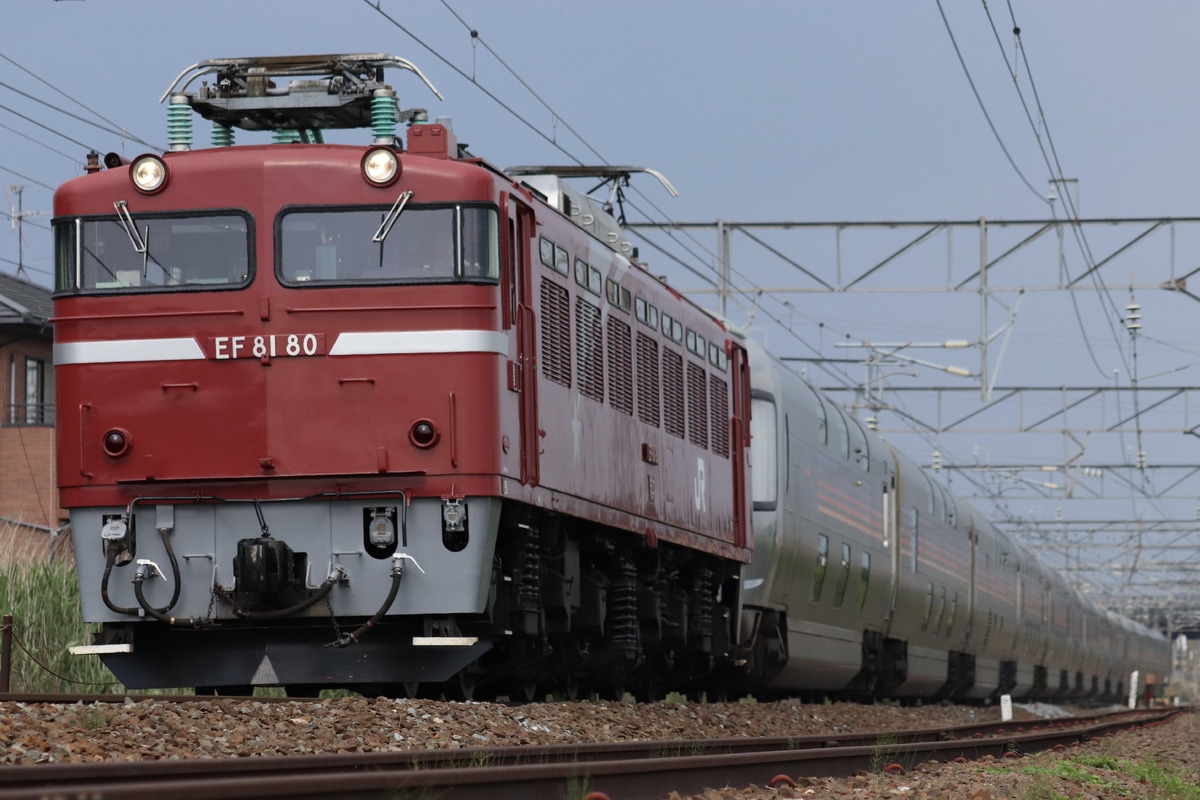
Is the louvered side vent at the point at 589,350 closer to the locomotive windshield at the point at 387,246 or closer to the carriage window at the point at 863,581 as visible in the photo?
the locomotive windshield at the point at 387,246

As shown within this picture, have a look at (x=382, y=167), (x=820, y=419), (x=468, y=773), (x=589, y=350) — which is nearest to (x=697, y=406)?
(x=589, y=350)

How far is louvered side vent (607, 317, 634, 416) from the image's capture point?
542 inches

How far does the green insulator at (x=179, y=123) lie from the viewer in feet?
39.3

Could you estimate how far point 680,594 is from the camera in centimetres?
1622

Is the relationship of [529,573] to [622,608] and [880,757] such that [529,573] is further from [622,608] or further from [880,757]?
[880,757]

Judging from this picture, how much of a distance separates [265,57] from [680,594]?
257 inches

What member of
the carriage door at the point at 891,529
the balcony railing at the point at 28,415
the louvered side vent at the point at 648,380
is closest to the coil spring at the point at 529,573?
the louvered side vent at the point at 648,380

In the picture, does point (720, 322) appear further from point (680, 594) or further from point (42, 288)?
point (42, 288)

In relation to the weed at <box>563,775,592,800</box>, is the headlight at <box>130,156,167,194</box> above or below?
above

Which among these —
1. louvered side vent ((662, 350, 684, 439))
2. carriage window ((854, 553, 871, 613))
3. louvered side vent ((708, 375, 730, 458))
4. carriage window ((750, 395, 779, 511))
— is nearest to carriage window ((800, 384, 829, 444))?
carriage window ((854, 553, 871, 613))

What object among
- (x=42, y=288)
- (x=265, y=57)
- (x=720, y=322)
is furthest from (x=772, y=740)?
(x=42, y=288)

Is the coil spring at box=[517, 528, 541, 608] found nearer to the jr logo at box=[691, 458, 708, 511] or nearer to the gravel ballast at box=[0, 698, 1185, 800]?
the gravel ballast at box=[0, 698, 1185, 800]

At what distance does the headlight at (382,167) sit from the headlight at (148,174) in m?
1.27

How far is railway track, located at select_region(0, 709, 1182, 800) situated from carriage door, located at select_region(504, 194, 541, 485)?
2245mm
